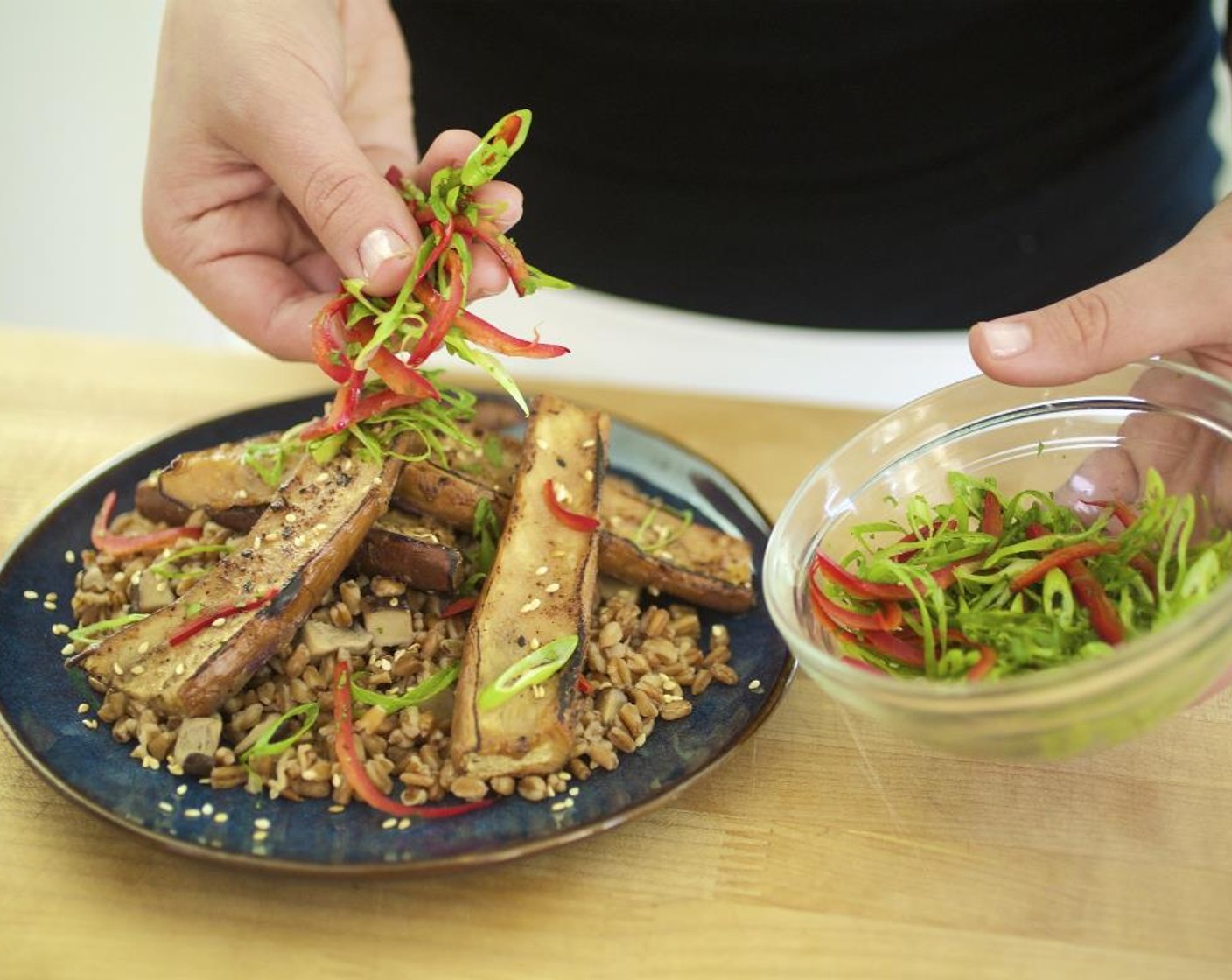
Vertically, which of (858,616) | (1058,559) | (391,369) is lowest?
(858,616)

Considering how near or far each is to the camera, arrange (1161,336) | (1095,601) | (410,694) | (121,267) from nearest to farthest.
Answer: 1. (1095,601)
2. (1161,336)
3. (410,694)
4. (121,267)

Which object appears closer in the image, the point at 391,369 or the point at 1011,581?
the point at 1011,581

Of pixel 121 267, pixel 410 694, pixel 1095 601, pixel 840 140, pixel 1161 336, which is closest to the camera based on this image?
pixel 1095 601

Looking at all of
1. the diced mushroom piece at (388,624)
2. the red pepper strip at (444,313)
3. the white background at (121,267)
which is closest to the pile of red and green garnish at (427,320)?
the red pepper strip at (444,313)

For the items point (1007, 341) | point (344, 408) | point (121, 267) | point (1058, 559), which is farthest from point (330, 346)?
point (121, 267)

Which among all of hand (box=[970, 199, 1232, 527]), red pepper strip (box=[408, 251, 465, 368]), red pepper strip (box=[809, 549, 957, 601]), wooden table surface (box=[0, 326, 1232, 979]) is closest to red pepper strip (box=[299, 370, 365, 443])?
red pepper strip (box=[408, 251, 465, 368])

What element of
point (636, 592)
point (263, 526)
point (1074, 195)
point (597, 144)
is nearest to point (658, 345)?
point (597, 144)

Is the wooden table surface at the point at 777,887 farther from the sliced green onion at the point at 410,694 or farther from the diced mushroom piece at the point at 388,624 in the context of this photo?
the diced mushroom piece at the point at 388,624

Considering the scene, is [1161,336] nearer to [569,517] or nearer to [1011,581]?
[1011,581]
